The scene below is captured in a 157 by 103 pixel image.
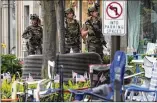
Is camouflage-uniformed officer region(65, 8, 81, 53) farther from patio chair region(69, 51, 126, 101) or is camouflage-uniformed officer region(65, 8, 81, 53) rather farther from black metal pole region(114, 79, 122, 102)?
black metal pole region(114, 79, 122, 102)

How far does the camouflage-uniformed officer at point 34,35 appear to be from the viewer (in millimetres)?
15320

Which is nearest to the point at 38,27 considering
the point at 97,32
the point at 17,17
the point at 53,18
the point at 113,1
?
the point at 97,32

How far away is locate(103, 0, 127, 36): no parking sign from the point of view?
26.4ft

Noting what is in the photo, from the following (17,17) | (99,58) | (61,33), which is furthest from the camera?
(17,17)

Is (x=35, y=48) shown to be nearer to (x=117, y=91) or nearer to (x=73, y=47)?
(x=73, y=47)

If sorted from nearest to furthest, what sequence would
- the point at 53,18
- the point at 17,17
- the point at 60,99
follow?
the point at 60,99 → the point at 53,18 → the point at 17,17

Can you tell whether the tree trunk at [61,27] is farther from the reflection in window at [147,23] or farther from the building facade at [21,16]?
the building facade at [21,16]

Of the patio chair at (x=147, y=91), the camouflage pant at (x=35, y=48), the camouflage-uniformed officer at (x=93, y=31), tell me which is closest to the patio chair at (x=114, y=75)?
the patio chair at (x=147, y=91)

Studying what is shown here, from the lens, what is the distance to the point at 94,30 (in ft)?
46.8

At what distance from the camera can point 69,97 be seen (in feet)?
30.6

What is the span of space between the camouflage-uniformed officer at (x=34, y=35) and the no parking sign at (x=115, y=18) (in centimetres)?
723

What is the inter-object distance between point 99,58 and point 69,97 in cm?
436

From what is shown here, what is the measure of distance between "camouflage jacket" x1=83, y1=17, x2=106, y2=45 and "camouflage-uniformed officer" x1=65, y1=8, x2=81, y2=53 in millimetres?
1058

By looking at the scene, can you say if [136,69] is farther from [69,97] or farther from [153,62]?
[69,97]
